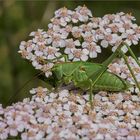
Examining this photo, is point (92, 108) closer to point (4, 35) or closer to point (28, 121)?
point (28, 121)

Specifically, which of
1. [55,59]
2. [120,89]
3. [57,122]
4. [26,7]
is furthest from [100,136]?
[26,7]

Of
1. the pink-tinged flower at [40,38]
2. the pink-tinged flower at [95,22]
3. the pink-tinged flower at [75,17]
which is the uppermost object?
the pink-tinged flower at [75,17]

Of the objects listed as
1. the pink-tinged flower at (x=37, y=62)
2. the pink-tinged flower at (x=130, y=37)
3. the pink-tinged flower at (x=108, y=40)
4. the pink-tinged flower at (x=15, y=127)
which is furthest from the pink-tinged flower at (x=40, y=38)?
the pink-tinged flower at (x=15, y=127)

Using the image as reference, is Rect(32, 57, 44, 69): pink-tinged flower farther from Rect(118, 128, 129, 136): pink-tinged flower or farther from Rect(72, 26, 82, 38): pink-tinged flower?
Rect(118, 128, 129, 136): pink-tinged flower

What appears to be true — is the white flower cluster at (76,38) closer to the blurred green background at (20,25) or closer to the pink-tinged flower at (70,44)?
the pink-tinged flower at (70,44)

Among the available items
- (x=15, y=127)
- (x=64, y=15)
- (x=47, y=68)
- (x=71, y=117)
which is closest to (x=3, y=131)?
(x=15, y=127)

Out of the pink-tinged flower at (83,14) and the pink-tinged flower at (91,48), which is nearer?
the pink-tinged flower at (91,48)

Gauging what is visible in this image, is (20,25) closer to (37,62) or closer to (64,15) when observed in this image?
(64,15)

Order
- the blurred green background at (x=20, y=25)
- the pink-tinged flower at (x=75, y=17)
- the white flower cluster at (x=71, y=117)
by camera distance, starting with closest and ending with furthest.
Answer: the white flower cluster at (x=71, y=117)
the pink-tinged flower at (x=75, y=17)
the blurred green background at (x=20, y=25)
